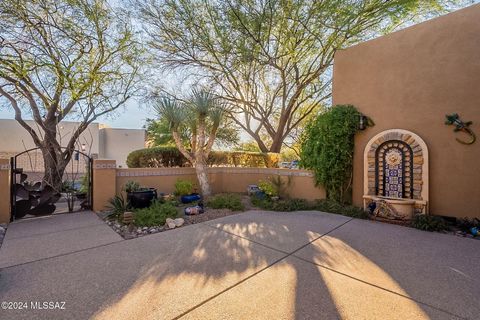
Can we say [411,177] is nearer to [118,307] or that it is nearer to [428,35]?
[428,35]

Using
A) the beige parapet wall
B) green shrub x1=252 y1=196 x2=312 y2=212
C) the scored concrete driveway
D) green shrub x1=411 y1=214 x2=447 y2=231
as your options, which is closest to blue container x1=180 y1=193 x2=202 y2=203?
the beige parapet wall

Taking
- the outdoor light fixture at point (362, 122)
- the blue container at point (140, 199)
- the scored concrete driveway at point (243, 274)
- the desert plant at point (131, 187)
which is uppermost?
the outdoor light fixture at point (362, 122)

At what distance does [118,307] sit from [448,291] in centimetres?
344

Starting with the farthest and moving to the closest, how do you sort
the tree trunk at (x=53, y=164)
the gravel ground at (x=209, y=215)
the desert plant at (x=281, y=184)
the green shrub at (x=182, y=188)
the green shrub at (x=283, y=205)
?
the desert plant at (x=281, y=184), the tree trunk at (x=53, y=164), the green shrub at (x=182, y=188), the green shrub at (x=283, y=205), the gravel ground at (x=209, y=215)

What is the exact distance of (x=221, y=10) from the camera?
7688 millimetres

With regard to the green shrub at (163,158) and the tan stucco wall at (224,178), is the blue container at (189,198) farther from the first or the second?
the green shrub at (163,158)

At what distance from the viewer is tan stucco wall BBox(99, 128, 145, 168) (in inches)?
814

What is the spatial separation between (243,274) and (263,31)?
27.1 ft

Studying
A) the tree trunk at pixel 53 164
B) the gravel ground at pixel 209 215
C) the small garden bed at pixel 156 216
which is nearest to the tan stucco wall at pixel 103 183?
the small garden bed at pixel 156 216

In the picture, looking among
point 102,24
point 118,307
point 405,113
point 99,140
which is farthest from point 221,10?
point 99,140

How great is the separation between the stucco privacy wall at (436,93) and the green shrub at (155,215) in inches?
203

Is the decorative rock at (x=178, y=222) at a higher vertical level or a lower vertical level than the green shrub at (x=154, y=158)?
lower

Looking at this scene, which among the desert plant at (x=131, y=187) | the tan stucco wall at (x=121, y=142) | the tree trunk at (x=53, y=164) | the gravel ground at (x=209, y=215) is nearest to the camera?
the gravel ground at (x=209, y=215)

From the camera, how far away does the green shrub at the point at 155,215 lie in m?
4.46
